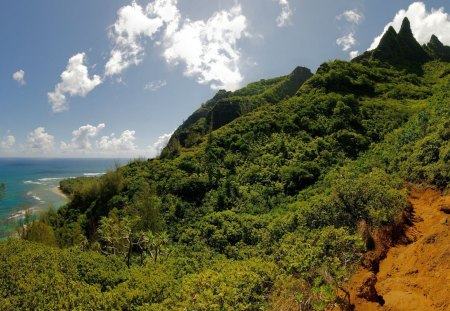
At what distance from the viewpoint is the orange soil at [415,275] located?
13.5 metres

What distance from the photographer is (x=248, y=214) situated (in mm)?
47406

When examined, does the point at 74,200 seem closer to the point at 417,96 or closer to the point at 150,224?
the point at 150,224

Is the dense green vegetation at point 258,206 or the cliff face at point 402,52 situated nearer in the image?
the dense green vegetation at point 258,206

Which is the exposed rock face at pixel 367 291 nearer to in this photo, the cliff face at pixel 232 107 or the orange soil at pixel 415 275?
the orange soil at pixel 415 275

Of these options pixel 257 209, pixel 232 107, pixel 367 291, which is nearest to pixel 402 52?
pixel 232 107

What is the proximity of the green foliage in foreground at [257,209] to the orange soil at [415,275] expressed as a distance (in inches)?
54.7

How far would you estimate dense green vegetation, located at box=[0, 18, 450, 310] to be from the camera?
17688 millimetres

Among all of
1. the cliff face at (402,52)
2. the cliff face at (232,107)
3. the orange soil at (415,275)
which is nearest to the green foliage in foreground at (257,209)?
the orange soil at (415,275)

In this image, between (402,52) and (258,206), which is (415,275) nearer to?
(258,206)

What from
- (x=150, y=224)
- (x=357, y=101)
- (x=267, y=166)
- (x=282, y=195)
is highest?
(x=357, y=101)

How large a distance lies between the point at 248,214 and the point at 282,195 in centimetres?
642

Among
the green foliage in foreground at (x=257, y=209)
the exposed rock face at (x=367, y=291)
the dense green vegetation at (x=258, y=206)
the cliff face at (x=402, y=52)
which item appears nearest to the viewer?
the exposed rock face at (x=367, y=291)

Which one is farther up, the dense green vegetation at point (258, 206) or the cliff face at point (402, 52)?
the cliff face at point (402, 52)

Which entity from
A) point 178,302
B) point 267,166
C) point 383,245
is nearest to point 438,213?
point 383,245
